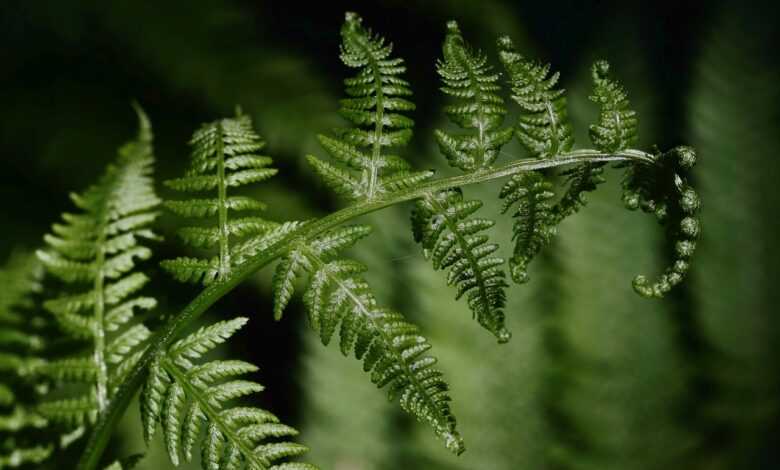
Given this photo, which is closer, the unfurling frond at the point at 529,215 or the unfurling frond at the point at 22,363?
the unfurling frond at the point at 529,215

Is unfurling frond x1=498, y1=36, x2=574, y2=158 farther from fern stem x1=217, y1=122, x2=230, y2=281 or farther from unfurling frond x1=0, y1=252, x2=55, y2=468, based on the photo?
unfurling frond x1=0, y1=252, x2=55, y2=468

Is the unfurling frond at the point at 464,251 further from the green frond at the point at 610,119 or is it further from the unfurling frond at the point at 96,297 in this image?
the unfurling frond at the point at 96,297

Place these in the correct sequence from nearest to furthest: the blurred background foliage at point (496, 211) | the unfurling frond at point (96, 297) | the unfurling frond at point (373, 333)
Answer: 1. the unfurling frond at point (373, 333)
2. the unfurling frond at point (96, 297)
3. the blurred background foliage at point (496, 211)

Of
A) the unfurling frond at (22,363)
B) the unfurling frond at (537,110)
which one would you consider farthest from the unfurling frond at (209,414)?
the unfurling frond at (537,110)

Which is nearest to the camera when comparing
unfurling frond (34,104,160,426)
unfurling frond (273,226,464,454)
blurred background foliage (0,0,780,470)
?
unfurling frond (273,226,464,454)

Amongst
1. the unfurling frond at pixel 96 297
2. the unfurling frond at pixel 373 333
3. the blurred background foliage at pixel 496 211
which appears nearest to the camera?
the unfurling frond at pixel 373 333

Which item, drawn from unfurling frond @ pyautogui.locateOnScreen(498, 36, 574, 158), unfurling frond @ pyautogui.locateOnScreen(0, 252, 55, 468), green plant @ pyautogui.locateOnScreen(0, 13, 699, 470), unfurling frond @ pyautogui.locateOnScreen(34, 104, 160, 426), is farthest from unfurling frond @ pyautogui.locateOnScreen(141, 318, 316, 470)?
unfurling frond @ pyautogui.locateOnScreen(498, 36, 574, 158)

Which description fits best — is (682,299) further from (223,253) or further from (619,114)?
(223,253)
